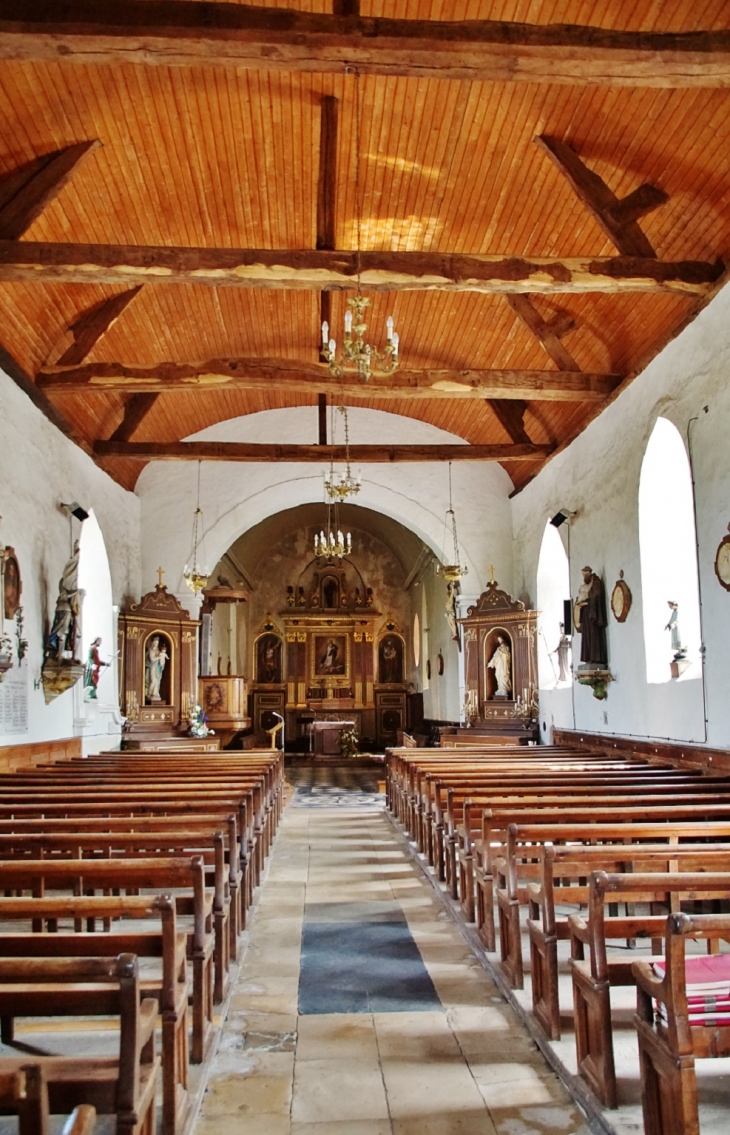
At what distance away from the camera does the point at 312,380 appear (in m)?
11.2

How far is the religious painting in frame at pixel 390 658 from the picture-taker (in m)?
25.1

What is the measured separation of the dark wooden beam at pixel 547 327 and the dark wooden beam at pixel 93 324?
470 centimetres

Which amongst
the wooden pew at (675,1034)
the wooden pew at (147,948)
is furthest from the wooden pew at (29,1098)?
the wooden pew at (675,1034)

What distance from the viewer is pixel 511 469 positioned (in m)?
16.4

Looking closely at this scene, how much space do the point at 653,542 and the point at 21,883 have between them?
8175 millimetres

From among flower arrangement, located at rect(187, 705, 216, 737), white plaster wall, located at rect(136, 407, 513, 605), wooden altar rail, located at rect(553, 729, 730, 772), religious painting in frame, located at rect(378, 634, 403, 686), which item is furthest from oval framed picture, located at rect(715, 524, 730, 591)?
religious painting in frame, located at rect(378, 634, 403, 686)

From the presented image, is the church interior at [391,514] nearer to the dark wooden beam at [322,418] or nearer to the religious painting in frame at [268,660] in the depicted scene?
the dark wooden beam at [322,418]

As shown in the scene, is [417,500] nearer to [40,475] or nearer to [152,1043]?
[40,475]

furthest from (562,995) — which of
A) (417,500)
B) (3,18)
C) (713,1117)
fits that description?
(417,500)

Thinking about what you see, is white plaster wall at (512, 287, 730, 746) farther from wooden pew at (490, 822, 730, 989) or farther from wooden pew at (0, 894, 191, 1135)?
wooden pew at (0, 894, 191, 1135)

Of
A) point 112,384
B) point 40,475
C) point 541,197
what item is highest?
point 541,197

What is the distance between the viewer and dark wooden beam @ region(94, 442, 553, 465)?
13.4m

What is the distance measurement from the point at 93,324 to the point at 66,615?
3.60m

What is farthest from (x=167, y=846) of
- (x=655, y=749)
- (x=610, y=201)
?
(x=610, y=201)
